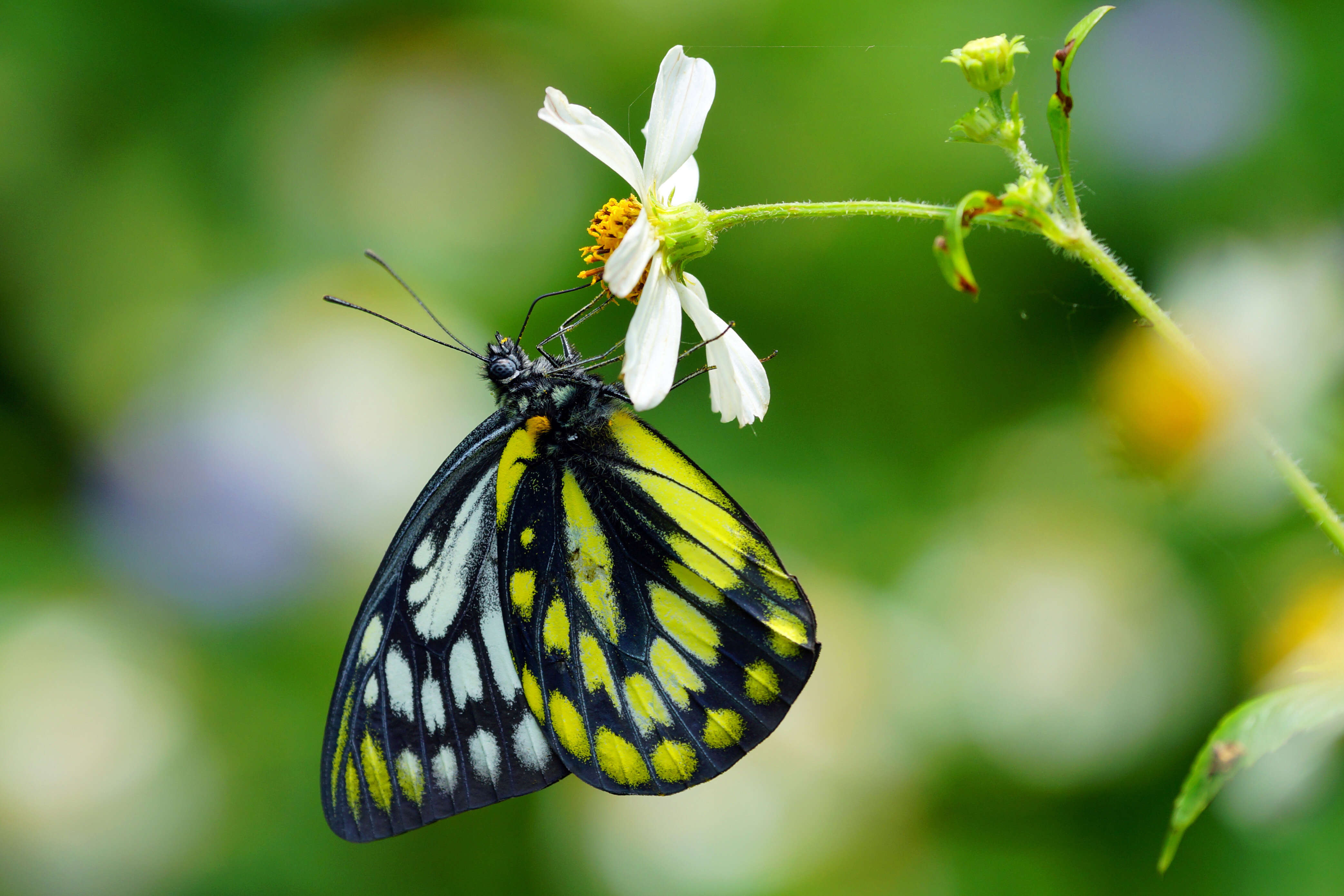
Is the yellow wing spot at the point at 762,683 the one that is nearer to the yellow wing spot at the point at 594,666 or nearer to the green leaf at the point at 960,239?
the yellow wing spot at the point at 594,666

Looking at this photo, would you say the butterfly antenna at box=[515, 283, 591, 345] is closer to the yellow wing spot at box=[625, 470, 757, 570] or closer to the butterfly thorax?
the butterfly thorax

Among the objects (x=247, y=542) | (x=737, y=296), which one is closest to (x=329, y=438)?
(x=247, y=542)

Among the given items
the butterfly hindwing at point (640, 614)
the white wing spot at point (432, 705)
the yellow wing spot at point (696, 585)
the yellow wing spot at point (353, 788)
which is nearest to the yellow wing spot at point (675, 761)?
the butterfly hindwing at point (640, 614)

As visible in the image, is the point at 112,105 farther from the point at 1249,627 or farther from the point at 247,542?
the point at 1249,627

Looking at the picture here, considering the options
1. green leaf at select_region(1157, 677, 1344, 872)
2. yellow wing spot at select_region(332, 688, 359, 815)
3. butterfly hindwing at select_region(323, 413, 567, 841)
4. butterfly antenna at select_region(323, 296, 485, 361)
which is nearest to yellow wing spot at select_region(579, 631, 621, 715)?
butterfly hindwing at select_region(323, 413, 567, 841)

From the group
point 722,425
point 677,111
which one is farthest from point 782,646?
point 722,425

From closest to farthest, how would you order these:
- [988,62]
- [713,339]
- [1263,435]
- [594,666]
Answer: [1263,435], [988,62], [713,339], [594,666]

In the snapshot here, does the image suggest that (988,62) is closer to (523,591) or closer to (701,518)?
(701,518)
